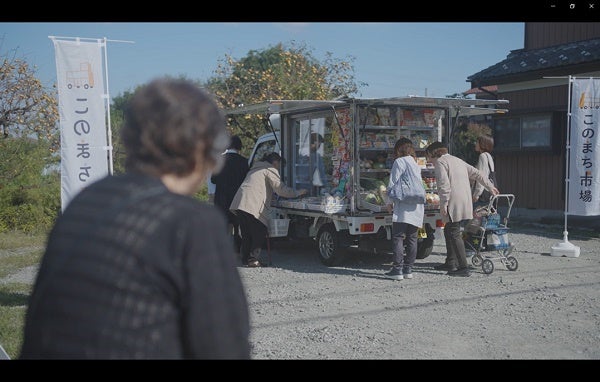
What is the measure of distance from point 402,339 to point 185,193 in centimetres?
418

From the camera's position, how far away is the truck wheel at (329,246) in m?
9.03

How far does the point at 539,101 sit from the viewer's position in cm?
1438

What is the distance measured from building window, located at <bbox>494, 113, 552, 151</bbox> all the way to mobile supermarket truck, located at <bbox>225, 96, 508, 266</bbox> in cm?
512

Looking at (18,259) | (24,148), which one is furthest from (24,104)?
(18,259)

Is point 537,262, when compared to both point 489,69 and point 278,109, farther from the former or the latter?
point 489,69

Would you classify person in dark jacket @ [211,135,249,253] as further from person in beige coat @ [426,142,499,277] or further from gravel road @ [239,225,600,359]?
person in beige coat @ [426,142,499,277]

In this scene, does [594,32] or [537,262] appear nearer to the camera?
[537,262]

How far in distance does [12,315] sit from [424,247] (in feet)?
20.1

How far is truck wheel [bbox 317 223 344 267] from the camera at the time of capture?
903cm

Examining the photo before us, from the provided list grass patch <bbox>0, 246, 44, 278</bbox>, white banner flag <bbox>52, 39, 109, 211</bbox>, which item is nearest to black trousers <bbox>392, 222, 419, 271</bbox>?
white banner flag <bbox>52, 39, 109, 211</bbox>

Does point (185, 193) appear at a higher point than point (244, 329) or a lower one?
higher

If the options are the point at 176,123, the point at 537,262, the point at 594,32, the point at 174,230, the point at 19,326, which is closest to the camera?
the point at 174,230

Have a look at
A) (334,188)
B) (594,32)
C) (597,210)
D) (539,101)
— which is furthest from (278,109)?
(594,32)

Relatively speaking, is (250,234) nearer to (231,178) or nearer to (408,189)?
(231,178)
